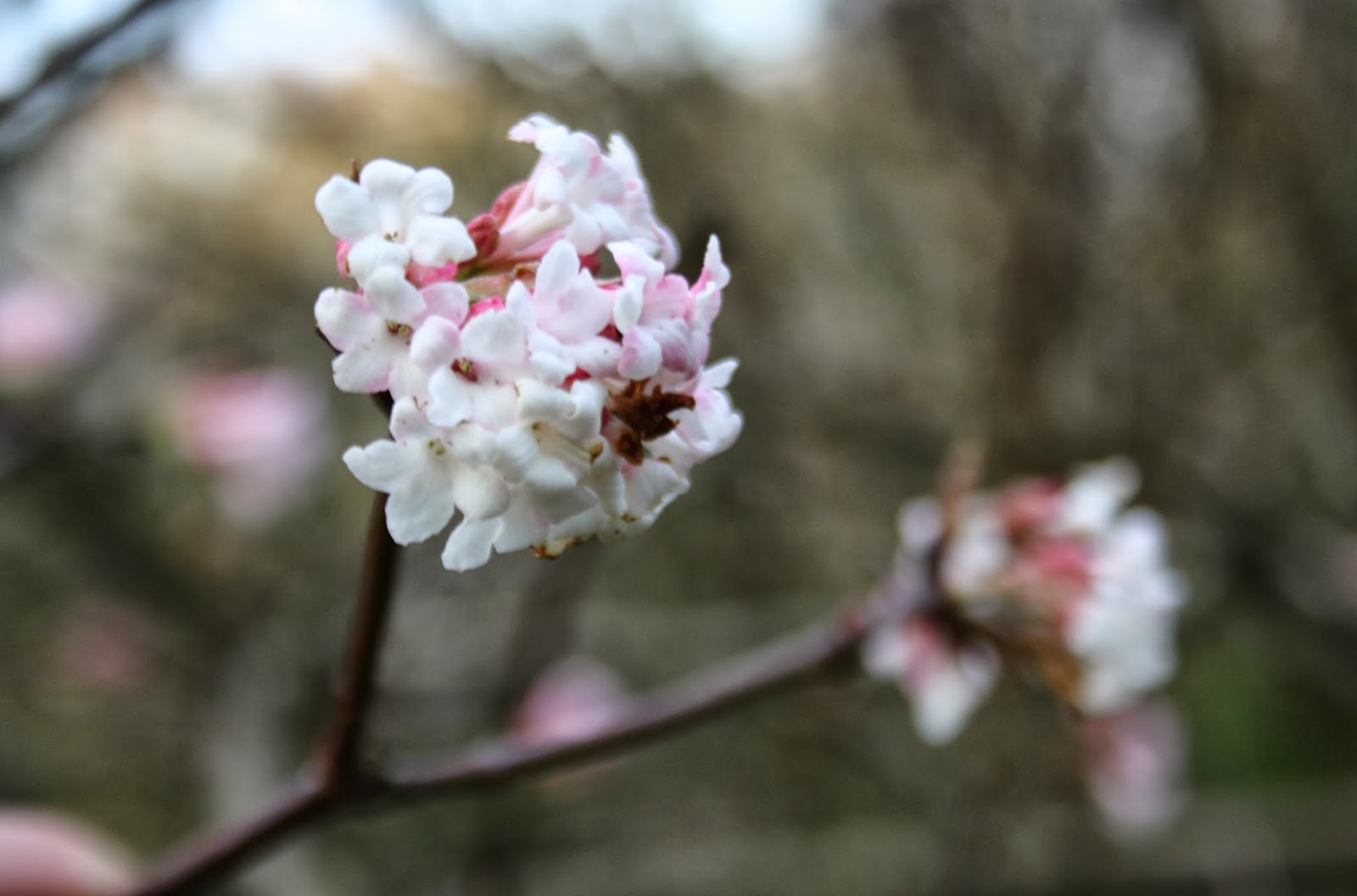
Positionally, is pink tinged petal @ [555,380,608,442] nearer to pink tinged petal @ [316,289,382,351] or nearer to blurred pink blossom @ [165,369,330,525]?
pink tinged petal @ [316,289,382,351]

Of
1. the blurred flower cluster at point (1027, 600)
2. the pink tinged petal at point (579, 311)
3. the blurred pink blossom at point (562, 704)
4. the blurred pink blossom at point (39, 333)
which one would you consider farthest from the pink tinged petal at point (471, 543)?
the blurred pink blossom at point (39, 333)

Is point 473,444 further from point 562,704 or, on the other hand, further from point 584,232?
point 562,704

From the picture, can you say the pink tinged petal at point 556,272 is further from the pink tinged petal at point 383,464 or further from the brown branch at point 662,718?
the brown branch at point 662,718

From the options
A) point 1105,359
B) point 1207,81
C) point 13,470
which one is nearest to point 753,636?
point 1105,359

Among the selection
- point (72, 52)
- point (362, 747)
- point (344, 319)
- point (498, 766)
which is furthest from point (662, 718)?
point (72, 52)

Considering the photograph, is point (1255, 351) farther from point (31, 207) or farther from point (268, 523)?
point (31, 207)

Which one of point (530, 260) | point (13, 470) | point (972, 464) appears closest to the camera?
point (530, 260)
